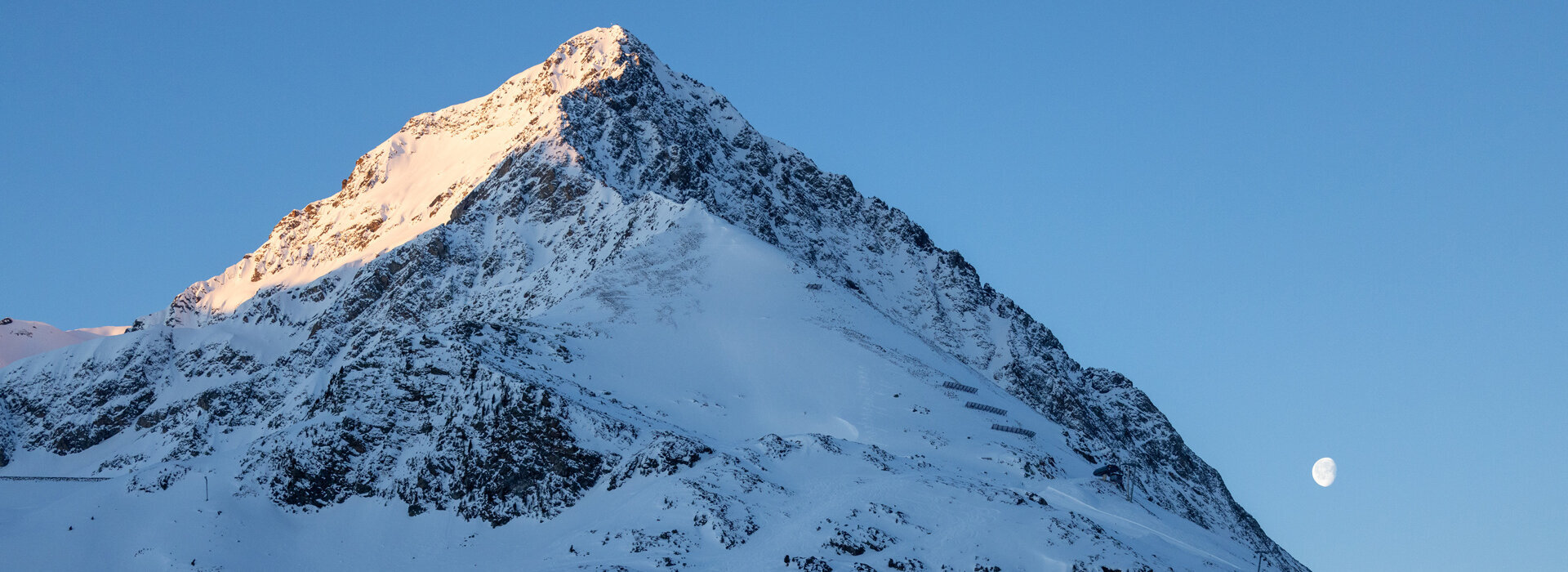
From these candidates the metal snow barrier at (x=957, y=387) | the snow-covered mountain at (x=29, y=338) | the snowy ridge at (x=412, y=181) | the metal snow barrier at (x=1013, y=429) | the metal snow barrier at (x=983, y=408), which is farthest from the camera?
the snow-covered mountain at (x=29, y=338)

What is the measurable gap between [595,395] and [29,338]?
481 feet

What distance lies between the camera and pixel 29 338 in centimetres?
18088

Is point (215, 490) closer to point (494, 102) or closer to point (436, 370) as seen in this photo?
point (436, 370)

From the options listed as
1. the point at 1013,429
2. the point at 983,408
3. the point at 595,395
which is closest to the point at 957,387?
the point at 983,408

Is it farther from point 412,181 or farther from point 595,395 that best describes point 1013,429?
point 412,181

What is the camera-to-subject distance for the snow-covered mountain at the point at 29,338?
175375 millimetres

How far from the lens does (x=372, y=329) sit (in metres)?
113

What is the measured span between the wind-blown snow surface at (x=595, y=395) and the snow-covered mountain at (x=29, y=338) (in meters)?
41.8

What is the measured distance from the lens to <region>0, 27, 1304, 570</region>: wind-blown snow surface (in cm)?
5775

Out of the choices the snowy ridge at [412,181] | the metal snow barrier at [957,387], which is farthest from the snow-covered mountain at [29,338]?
the metal snow barrier at [957,387]

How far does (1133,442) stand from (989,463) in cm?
7602

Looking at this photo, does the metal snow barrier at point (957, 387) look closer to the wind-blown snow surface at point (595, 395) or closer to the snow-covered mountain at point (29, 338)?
the wind-blown snow surface at point (595, 395)

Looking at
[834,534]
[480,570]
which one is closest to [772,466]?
[834,534]

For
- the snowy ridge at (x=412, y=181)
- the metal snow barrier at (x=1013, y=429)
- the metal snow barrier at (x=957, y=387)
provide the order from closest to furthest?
the metal snow barrier at (x=1013, y=429) → the metal snow barrier at (x=957, y=387) → the snowy ridge at (x=412, y=181)
